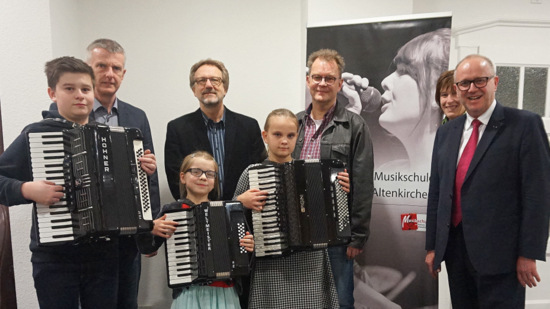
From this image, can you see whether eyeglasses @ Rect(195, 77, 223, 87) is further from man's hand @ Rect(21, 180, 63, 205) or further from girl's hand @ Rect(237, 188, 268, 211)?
man's hand @ Rect(21, 180, 63, 205)

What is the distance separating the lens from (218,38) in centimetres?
378

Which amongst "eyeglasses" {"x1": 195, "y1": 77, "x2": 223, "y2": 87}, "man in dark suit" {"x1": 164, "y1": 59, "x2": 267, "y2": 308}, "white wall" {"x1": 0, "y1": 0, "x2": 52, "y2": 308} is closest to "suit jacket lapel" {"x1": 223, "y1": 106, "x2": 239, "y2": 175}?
"man in dark suit" {"x1": 164, "y1": 59, "x2": 267, "y2": 308}

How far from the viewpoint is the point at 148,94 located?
3723 millimetres

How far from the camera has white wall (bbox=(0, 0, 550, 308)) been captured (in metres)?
3.62

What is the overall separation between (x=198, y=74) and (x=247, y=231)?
1.30m

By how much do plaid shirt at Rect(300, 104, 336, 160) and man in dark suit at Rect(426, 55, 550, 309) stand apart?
84 centimetres

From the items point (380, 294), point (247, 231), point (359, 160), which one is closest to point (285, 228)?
point (247, 231)

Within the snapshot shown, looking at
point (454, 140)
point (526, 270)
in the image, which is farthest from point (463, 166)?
point (526, 270)

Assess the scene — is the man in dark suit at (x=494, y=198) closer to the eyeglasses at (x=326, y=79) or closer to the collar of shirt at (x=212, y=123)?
the eyeglasses at (x=326, y=79)

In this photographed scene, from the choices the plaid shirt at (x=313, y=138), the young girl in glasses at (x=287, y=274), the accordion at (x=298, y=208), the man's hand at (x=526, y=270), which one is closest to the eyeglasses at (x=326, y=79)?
the plaid shirt at (x=313, y=138)

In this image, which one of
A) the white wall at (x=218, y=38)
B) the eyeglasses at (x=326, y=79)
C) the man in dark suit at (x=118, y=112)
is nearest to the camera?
the man in dark suit at (x=118, y=112)

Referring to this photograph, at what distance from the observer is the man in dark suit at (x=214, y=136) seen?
9.09ft

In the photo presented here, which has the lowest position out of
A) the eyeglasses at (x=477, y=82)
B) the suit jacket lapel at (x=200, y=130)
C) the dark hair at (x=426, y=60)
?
the suit jacket lapel at (x=200, y=130)

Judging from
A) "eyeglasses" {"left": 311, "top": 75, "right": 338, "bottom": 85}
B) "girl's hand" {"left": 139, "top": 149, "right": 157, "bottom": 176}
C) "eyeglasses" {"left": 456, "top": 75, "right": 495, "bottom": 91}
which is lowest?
"girl's hand" {"left": 139, "top": 149, "right": 157, "bottom": 176}
